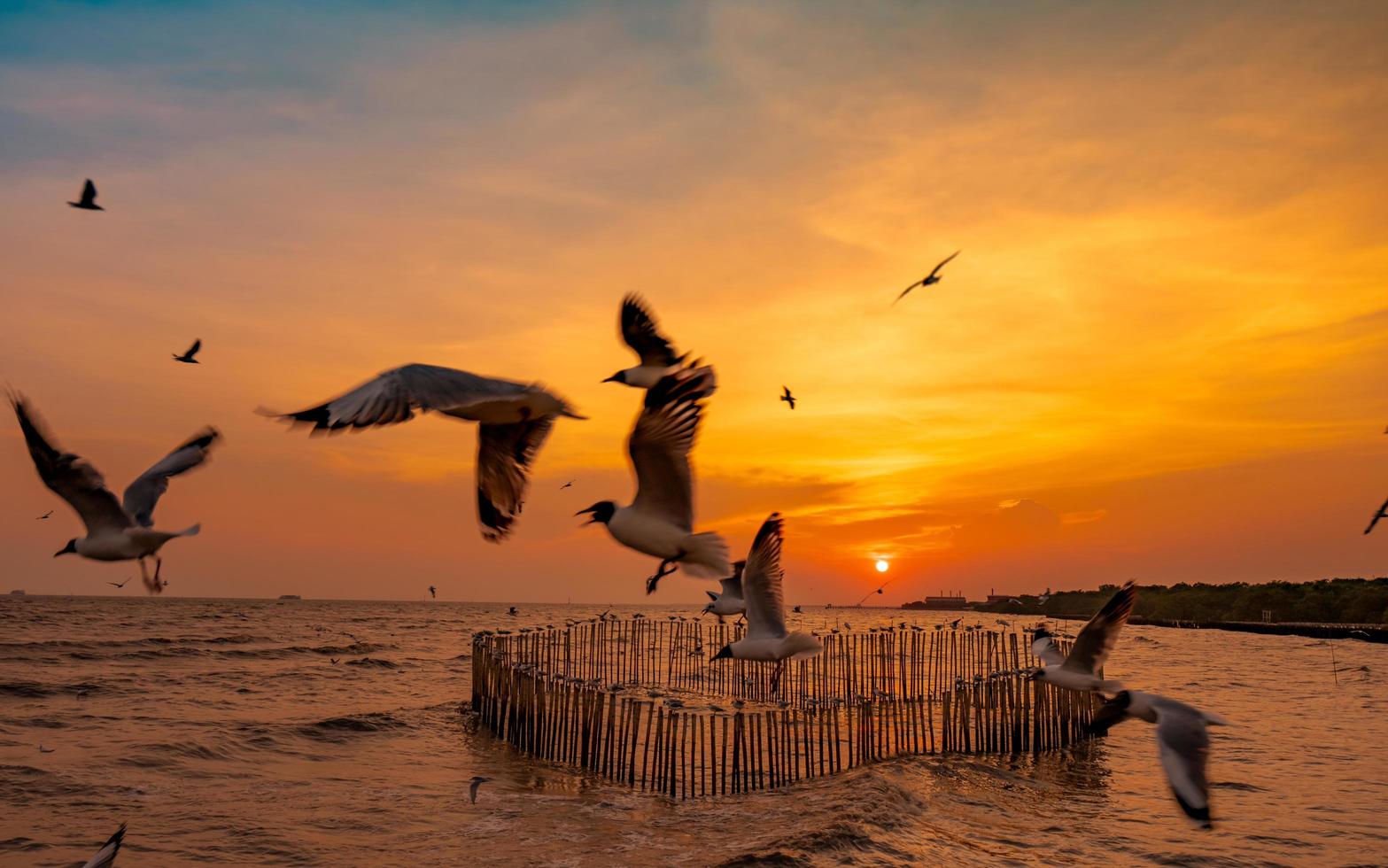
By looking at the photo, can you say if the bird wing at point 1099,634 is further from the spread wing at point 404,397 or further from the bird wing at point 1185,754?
the spread wing at point 404,397

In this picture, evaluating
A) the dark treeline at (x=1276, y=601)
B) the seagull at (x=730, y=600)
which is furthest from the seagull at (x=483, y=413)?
the dark treeline at (x=1276, y=601)

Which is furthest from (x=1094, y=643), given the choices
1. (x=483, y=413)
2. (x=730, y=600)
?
(x=483, y=413)

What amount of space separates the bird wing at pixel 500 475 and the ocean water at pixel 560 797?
9.78 m

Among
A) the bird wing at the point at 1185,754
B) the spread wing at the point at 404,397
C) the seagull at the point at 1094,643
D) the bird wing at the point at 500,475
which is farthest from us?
the seagull at the point at 1094,643

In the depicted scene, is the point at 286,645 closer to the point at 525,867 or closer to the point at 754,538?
the point at 525,867

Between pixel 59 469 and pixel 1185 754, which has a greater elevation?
pixel 59 469

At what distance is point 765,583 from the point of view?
10.3 meters

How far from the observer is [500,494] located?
5.87 metres

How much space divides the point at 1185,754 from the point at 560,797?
13.2 metres

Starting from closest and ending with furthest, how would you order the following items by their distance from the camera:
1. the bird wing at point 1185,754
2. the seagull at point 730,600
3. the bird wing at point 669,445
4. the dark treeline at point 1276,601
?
the bird wing at point 669,445
the bird wing at point 1185,754
the seagull at point 730,600
the dark treeline at point 1276,601

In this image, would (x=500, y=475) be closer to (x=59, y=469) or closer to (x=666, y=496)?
(x=666, y=496)

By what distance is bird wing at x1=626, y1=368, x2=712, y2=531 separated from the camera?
205 inches

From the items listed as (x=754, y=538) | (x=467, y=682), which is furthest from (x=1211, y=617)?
(x=754, y=538)

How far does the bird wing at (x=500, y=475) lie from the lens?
5828 mm
